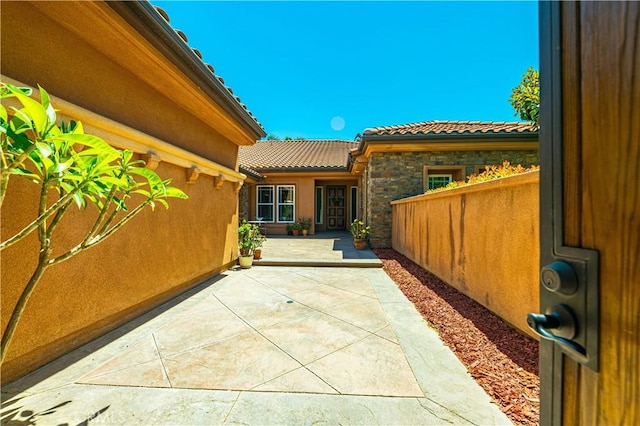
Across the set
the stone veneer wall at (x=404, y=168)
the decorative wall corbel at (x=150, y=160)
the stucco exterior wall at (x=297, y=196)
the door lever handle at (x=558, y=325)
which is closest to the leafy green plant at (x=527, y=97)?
the stone veneer wall at (x=404, y=168)

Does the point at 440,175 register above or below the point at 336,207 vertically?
above

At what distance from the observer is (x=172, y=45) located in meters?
2.83

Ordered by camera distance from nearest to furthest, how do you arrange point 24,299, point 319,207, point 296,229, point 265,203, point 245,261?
point 24,299
point 245,261
point 296,229
point 265,203
point 319,207

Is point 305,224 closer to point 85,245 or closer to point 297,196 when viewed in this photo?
point 297,196

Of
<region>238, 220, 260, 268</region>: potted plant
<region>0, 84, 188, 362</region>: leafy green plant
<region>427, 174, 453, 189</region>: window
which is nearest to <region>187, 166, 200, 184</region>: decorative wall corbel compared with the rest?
<region>238, 220, 260, 268</region>: potted plant

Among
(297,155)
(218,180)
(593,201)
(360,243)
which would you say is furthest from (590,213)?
(297,155)

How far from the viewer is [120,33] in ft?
8.25

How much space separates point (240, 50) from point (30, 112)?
1150 centimetres

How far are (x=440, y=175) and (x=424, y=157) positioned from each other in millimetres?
968

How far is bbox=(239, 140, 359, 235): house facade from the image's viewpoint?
12227 millimetres

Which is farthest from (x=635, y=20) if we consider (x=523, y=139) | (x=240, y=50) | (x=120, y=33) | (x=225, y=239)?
(x=240, y=50)

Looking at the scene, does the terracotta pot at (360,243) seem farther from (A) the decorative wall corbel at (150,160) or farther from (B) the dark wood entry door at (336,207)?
(A) the decorative wall corbel at (150,160)

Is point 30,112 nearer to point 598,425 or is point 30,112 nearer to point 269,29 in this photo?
point 598,425

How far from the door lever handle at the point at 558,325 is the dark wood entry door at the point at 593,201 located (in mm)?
14
